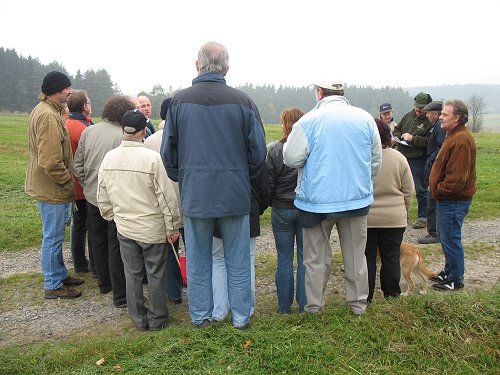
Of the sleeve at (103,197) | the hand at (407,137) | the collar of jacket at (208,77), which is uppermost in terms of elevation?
the collar of jacket at (208,77)

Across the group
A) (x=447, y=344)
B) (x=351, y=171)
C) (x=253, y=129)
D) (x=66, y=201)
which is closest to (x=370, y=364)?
(x=447, y=344)

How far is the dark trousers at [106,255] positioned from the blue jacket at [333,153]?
248 cm

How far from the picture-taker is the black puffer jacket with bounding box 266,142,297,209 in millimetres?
4551

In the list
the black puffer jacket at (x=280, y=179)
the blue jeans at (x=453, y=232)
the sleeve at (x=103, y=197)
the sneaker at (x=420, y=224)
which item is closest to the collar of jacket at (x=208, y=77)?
the black puffer jacket at (x=280, y=179)

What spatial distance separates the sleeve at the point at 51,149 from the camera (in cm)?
517

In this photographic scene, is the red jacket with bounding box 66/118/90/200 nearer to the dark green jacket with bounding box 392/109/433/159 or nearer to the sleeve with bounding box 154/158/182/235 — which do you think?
the sleeve with bounding box 154/158/182/235

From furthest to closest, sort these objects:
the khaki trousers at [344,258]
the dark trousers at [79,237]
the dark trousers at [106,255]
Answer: the dark trousers at [79,237] < the dark trousers at [106,255] < the khaki trousers at [344,258]

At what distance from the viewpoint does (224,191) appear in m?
3.72

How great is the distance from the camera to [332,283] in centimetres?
589

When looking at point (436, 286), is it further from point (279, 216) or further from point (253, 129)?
point (253, 129)

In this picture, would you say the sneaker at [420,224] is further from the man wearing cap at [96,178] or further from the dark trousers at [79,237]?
the dark trousers at [79,237]

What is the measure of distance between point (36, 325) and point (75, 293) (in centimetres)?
71

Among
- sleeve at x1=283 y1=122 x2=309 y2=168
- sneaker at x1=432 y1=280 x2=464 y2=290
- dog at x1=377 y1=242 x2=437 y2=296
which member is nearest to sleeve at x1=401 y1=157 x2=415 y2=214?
dog at x1=377 y1=242 x2=437 y2=296

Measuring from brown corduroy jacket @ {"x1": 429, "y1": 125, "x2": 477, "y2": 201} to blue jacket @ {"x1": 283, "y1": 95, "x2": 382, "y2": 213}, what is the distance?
186cm
